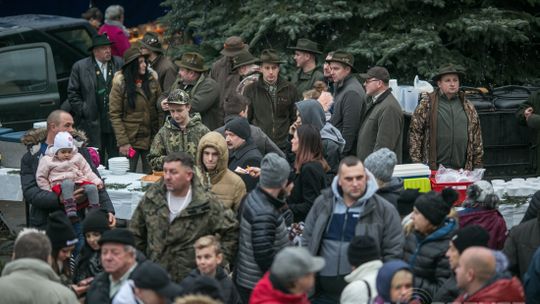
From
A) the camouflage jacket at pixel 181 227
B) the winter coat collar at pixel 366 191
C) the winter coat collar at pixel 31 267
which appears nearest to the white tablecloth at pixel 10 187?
the camouflage jacket at pixel 181 227

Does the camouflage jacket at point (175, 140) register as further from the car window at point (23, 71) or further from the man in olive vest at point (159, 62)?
the car window at point (23, 71)

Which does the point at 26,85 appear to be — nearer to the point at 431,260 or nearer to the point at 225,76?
the point at 225,76

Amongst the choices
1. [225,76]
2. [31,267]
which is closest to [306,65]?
[225,76]

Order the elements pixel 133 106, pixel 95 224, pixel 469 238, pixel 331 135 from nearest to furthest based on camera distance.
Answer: pixel 469 238 < pixel 95 224 < pixel 331 135 < pixel 133 106

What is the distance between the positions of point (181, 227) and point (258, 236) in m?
0.64

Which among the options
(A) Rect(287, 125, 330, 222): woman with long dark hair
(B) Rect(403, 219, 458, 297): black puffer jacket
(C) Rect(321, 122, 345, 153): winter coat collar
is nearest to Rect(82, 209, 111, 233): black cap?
(A) Rect(287, 125, 330, 222): woman with long dark hair

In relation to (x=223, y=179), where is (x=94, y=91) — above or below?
above

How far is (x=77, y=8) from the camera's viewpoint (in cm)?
2284

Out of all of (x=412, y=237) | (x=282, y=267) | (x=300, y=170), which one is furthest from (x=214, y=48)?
(x=282, y=267)

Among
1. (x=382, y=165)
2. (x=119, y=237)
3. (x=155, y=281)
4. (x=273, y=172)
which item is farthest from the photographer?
(x=382, y=165)

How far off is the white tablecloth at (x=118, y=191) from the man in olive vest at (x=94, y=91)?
7.20 ft

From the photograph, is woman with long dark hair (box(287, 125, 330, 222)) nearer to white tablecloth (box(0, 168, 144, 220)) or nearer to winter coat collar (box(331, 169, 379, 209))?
winter coat collar (box(331, 169, 379, 209))

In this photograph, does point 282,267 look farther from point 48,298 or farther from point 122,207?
point 122,207

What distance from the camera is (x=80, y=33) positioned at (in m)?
17.7
